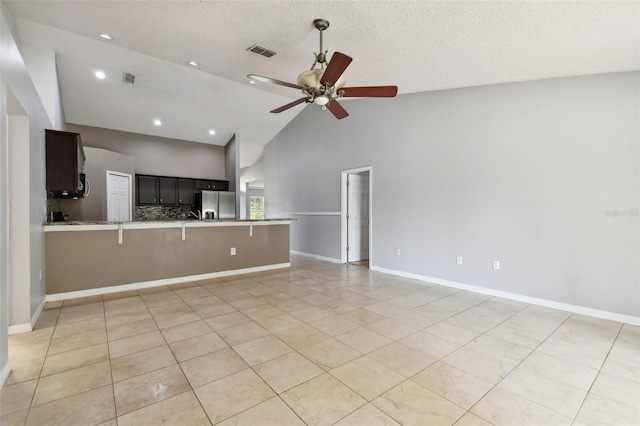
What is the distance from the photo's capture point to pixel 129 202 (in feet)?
19.8

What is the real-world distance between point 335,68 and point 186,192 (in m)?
5.73

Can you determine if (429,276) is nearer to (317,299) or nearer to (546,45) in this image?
(317,299)

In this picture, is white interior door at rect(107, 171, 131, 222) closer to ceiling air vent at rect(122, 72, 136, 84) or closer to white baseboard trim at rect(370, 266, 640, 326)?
ceiling air vent at rect(122, 72, 136, 84)

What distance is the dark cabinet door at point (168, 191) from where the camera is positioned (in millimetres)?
6520

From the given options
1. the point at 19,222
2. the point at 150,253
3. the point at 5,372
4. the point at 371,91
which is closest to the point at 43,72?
→ the point at 19,222

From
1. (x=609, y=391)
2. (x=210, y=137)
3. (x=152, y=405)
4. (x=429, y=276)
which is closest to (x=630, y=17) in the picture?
(x=609, y=391)

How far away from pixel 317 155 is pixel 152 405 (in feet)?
18.2

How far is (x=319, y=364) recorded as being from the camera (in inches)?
80.8

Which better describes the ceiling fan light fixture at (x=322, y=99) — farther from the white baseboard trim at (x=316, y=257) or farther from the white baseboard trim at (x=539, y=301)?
the white baseboard trim at (x=316, y=257)

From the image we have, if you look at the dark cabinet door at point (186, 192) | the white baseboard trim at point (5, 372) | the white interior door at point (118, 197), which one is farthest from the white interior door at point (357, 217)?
the white baseboard trim at point (5, 372)

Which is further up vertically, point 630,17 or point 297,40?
point 297,40

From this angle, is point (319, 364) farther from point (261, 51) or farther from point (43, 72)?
point (43, 72)

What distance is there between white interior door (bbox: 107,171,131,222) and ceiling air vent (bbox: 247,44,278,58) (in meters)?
4.33

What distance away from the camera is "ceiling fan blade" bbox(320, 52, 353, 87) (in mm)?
2064
